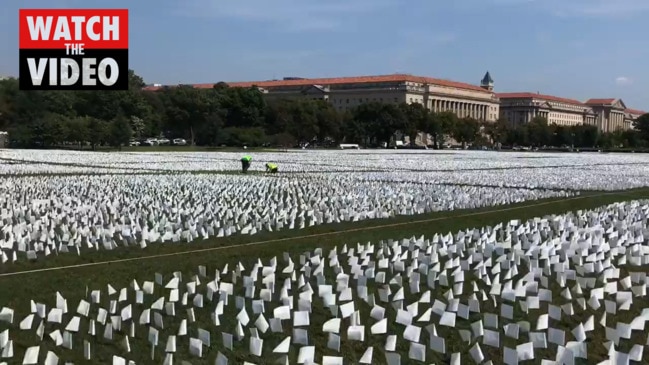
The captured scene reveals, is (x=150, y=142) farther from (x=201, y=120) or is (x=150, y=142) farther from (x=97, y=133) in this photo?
(x=97, y=133)

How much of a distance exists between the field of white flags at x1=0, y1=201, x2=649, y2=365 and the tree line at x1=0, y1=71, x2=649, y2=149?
73173mm

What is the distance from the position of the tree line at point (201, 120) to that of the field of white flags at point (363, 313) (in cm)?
7317

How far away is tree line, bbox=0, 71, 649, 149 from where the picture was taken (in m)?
83.2

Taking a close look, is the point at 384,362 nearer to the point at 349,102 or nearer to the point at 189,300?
the point at 189,300

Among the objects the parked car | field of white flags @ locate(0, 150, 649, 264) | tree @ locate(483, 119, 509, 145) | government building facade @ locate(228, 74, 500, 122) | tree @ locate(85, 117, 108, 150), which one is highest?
government building facade @ locate(228, 74, 500, 122)

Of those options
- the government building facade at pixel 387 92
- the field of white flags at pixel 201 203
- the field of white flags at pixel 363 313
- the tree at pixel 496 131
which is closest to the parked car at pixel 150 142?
the government building facade at pixel 387 92

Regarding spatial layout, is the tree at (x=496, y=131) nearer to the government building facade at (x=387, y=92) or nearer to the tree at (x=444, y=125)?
the tree at (x=444, y=125)

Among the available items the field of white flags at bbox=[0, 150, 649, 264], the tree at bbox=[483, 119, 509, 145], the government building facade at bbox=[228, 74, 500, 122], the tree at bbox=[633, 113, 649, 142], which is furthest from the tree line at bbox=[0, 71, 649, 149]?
the field of white flags at bbox=[0, 150, 649, 264]

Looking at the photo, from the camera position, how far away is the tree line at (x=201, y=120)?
83188 mm

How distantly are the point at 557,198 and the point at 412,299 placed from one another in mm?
17811

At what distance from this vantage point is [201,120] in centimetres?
11156

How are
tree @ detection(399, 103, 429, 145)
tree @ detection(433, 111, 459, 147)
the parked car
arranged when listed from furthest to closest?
tree @ detection(433, 111, 459, 147)
tree @ detection(399, 103, 429, 145)
the parked car

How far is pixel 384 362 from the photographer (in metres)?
8.02

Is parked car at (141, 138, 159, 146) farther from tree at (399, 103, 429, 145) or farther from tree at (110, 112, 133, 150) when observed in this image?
tree at (399, 103, 429, 145)
